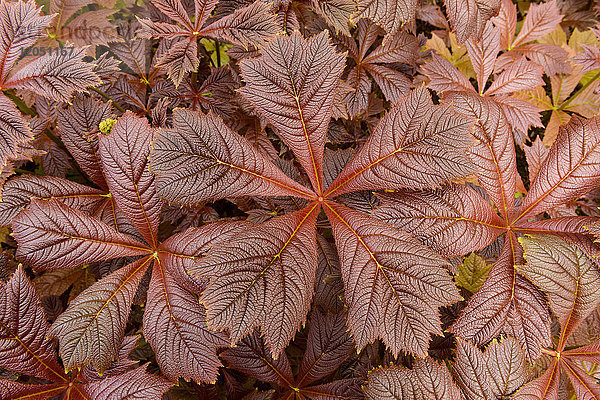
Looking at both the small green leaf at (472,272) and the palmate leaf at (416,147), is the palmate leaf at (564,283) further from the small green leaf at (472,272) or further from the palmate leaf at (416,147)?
the small green leaf at (472,272)

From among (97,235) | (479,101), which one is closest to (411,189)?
(479,101)

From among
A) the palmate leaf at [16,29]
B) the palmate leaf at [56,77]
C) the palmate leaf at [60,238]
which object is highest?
the palmate leaf at [16,29]

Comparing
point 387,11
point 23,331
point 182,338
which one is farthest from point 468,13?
point 23,331

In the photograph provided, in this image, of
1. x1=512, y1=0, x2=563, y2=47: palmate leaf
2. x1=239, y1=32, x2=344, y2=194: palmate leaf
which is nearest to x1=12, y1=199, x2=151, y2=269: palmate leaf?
x1=239, y1=32, x2=344, y2=194: palmate leaf

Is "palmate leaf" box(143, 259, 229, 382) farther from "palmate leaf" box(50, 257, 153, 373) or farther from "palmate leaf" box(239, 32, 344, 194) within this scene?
"palmate leaf" box(239, 32, 344, 194)

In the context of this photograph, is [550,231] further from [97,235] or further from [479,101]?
[97,235]

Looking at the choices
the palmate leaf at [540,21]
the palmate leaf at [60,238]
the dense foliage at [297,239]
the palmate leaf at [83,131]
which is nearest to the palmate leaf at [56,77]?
A: the dense foliage at [297,239]

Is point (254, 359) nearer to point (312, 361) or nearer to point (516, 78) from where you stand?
point (312, 361)
